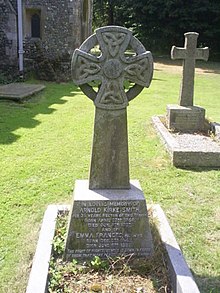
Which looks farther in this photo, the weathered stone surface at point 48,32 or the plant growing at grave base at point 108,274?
the weathered stone surface at point 48,32

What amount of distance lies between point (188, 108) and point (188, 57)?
107 cm

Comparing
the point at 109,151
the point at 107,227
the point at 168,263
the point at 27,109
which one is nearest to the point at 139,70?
the point at 109,151

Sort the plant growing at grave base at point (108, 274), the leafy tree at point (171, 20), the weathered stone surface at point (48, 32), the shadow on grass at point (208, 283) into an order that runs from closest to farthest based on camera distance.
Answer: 1. the plant growing at grave base at point (108, 274)
2. the shadow on grass at point (208, 283)
3. the weathered stone surface at point (48, 32)
4. the leafy tree at point (171, 20)

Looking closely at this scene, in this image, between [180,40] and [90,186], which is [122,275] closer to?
[90,186]

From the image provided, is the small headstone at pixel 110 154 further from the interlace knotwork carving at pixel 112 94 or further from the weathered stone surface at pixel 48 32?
the weathered stone surface at pixel 48 32

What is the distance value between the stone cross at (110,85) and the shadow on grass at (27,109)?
405 centimetres

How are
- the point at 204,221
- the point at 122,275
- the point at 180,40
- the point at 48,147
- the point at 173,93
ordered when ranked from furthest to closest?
the point at 180,40, the point at 173,93, the point at 48,147, the point at 204,221, the point at 122,275

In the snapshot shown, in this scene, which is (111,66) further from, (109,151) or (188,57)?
(188,57)

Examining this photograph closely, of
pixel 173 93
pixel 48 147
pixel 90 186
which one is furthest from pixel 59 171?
pixel 173 93

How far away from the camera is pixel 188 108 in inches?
319

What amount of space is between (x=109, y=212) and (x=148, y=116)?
6371 mm

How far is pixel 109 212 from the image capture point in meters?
3.43

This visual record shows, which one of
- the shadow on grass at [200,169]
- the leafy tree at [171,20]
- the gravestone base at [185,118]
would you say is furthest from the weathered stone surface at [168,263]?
the leafy tree at [171,20]

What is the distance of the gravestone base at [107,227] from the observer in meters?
3.41
